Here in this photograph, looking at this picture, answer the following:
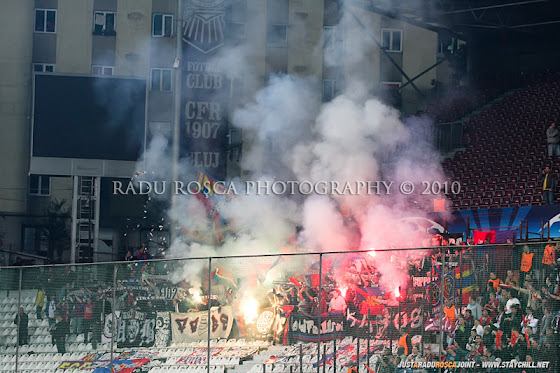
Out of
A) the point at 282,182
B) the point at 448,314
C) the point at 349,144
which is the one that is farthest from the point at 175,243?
the point at 448,314

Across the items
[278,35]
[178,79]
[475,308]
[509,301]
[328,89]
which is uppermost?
[278,35]

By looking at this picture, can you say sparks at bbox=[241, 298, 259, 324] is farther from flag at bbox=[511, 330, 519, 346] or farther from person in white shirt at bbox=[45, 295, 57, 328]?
flag at bbox=[511, 330, 519, 346]

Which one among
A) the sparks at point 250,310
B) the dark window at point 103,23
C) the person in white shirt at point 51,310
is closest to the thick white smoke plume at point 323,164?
the dark window at point 103,23

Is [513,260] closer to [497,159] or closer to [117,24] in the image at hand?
[497,159]

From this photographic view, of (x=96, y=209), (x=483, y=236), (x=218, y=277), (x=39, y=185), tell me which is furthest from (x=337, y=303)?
(x=39, y=185)

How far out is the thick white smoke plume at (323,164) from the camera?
22.9m

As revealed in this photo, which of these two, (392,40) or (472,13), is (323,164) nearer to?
(392,40)

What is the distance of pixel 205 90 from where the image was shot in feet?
88.4

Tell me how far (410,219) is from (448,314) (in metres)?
12.0

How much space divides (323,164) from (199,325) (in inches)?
504

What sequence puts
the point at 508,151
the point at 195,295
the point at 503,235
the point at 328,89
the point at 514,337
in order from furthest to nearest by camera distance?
the point at 328,89
the point at 508,151
the point at 503,235
the point at 195,295
the point at 514,337

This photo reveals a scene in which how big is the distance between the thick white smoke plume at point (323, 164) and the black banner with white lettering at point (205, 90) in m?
0.51

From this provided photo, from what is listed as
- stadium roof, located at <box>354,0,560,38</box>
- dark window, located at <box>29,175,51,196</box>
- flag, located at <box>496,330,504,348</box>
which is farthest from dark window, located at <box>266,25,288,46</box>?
flag, located at <box>496,330,504,348</box>

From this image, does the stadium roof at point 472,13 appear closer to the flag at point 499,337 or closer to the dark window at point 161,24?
the dark window at point 161,24
